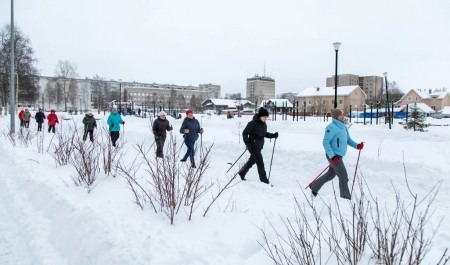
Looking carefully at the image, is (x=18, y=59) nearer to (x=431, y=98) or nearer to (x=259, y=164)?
(x=259, y=164)

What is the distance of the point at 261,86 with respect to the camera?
143 m

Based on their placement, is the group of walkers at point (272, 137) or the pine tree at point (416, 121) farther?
the pine tree at point (416, 121)

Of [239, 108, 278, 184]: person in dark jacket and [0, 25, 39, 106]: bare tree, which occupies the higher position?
[0, 25, 39, 106]: bare tree

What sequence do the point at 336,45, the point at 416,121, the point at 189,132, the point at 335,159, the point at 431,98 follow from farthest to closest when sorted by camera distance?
the point at 431,98 < the point at 416,121 < the point at 336,45 < the point at 189,132 < the point at 335,159

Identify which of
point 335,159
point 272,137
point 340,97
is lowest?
point 335,159

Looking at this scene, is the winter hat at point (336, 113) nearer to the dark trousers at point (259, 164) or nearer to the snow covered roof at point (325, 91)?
the dark trousers at point (259, 164)

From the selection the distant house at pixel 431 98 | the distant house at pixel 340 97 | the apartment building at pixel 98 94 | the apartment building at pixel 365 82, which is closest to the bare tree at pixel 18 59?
the apartment building at pixel 98 94

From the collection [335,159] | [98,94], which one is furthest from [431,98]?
[335,159]

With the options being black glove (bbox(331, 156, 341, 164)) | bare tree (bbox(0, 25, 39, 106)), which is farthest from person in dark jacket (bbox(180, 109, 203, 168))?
bare tree (bbox(0, 25, 39, 106))

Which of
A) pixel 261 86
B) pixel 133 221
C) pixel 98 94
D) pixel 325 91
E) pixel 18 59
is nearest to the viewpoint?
pixel 133 221

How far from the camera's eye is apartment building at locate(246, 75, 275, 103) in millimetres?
141500

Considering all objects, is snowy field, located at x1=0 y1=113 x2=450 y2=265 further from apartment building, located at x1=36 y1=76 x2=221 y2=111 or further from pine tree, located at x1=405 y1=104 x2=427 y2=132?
apartment building, located at x1=36 y1=76 x2=221 y2=111

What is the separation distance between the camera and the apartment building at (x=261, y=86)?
142m

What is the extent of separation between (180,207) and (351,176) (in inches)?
212
